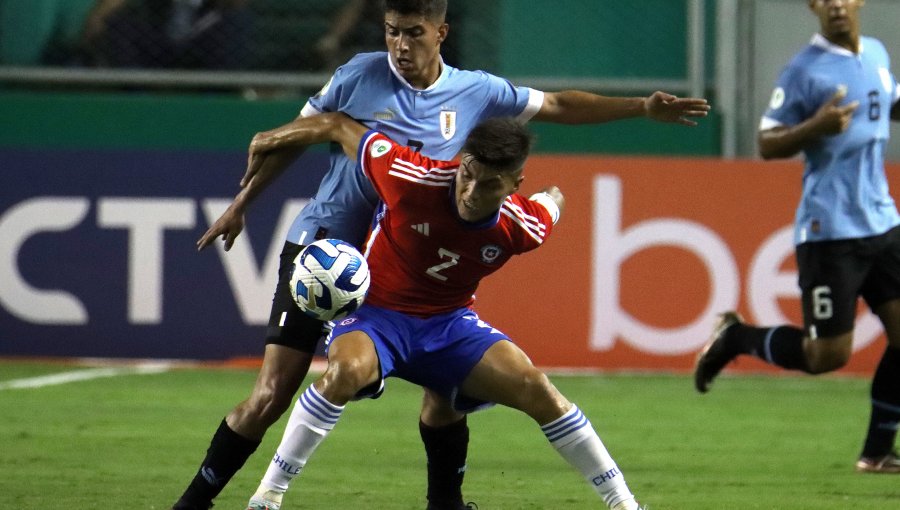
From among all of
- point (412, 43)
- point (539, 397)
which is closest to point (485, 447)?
point (539, 397)

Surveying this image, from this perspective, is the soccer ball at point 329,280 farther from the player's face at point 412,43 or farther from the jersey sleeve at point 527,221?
the player's face at point 412,43

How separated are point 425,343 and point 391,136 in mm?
907

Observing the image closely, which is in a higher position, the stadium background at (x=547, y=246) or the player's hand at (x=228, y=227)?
the player's hand at (x=228, y=227)

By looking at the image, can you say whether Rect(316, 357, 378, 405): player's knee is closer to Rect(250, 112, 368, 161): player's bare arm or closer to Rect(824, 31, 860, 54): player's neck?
Rect(250, 112, 368, 161): player's bare arm

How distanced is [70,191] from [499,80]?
6.91 metres

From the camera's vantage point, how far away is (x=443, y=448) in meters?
6.34

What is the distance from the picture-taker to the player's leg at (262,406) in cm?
594

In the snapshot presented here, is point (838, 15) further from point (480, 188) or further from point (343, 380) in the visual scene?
point (343, 380)

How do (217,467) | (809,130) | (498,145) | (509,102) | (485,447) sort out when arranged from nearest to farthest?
1. (498,145)
2. (217,467)
3. (509,102)
4. (809,130)
5. (485,447)

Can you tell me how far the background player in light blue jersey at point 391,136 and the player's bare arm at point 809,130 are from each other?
1380 mm

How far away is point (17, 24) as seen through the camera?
13.9m

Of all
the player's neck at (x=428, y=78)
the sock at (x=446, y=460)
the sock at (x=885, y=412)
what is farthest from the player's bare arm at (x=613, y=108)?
the sock at (x=885, y=412)

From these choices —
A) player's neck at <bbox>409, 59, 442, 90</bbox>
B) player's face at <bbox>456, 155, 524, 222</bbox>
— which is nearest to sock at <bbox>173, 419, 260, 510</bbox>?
player's face at <bbox>456, 155, 524, 222</bbox>

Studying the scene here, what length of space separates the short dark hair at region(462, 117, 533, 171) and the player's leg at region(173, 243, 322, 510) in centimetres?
97
